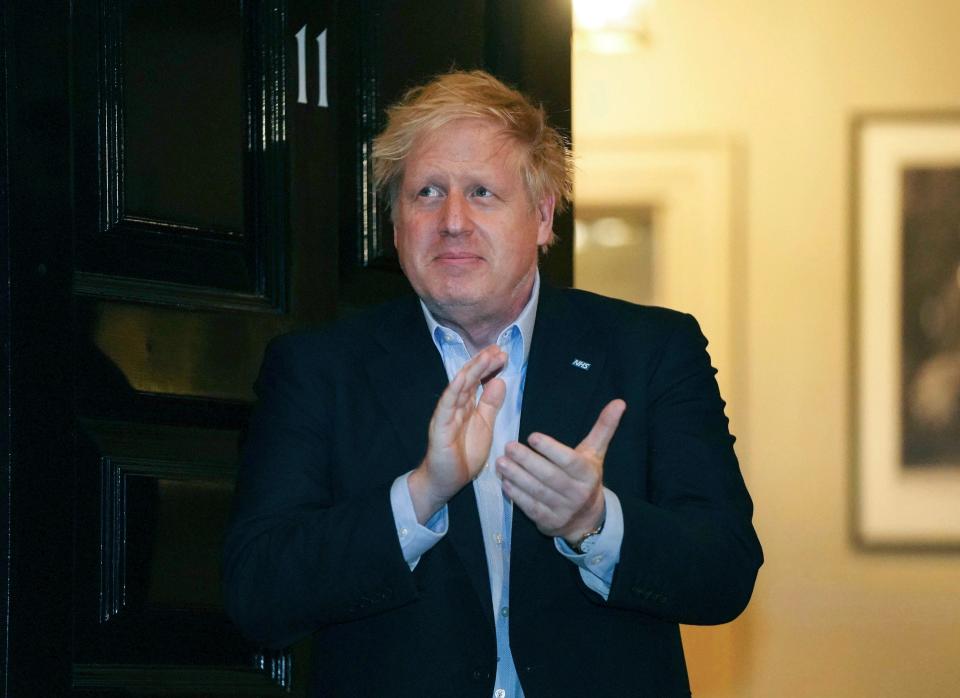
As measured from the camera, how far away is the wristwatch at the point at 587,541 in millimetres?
1603

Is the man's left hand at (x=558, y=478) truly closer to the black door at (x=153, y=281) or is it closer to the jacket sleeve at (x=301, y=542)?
the jacket sleeve at (x=301, y=542)

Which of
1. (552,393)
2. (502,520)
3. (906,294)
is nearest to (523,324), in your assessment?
(552,393)

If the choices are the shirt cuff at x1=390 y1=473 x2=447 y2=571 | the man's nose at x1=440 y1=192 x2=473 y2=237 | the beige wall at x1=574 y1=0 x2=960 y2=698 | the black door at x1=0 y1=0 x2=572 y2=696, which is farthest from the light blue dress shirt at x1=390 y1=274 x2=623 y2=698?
the beige wall at x1=574 y1=0 x2=960 y2=698

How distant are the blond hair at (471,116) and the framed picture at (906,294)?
296 centimetres

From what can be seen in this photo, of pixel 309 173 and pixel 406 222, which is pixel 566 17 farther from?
pixel 406 222

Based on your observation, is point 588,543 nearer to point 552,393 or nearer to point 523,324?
point 552,393

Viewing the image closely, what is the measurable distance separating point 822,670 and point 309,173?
3.10 meters

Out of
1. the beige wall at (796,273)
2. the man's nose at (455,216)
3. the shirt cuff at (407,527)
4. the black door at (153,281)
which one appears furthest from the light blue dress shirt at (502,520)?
the beige wall at (796,273)

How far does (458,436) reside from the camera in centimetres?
153

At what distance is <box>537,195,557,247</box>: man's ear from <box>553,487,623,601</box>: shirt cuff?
519mm

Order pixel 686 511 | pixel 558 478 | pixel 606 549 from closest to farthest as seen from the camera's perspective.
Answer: pixel 558 478
pixel 606 549
pixel 686 511

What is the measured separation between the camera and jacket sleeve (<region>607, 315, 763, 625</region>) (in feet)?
5.34

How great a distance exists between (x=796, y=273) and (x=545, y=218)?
289 centimetres

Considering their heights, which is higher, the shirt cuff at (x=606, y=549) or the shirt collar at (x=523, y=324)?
the shirt collar at (x=523, y=324)
